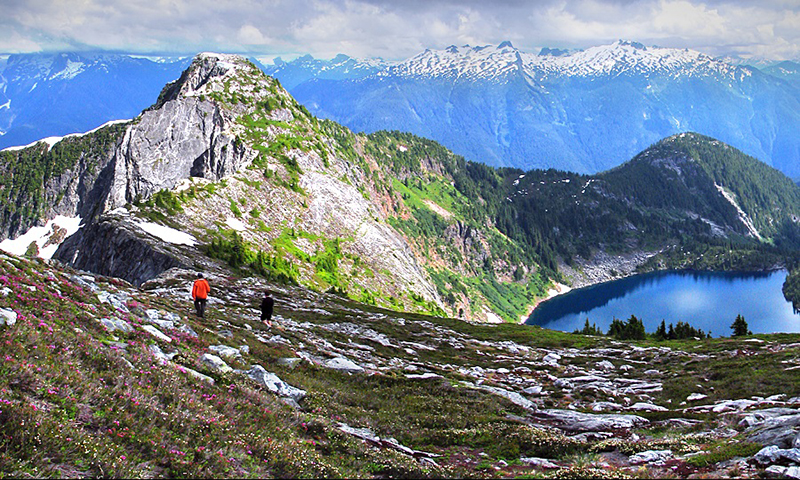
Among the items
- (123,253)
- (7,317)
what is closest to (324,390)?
(7,317)

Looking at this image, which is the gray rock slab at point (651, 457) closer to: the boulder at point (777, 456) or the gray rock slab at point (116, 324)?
the boulder at point (777, 456)

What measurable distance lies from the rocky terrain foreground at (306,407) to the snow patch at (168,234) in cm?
4338

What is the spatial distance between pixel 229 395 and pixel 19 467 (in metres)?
7.99

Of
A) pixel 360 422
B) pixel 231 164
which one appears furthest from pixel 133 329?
pixel 231 164

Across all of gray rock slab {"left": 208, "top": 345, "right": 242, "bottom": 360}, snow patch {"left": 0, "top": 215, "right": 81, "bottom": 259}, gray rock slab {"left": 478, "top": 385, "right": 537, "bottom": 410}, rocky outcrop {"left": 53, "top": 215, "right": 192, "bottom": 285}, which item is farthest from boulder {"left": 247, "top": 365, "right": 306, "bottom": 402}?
snow patch {"left": 0, "top": 215, "right": 81, "bottom": 259}

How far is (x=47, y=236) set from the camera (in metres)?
188

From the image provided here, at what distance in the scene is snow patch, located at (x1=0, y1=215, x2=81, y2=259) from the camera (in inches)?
7101

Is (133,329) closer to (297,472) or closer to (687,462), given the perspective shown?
(297,472)

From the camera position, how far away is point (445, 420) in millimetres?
24062

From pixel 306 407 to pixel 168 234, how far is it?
2754 inches

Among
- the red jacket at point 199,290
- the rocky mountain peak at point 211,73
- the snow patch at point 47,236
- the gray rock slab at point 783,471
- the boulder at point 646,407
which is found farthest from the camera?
the snow patch at point 47,236

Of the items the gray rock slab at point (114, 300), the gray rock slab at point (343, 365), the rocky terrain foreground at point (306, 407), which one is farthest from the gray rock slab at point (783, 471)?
the gray rock slab at point (114, 300)

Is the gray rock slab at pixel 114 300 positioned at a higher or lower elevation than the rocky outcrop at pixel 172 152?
lower

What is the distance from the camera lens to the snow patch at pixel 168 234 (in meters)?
79.2
